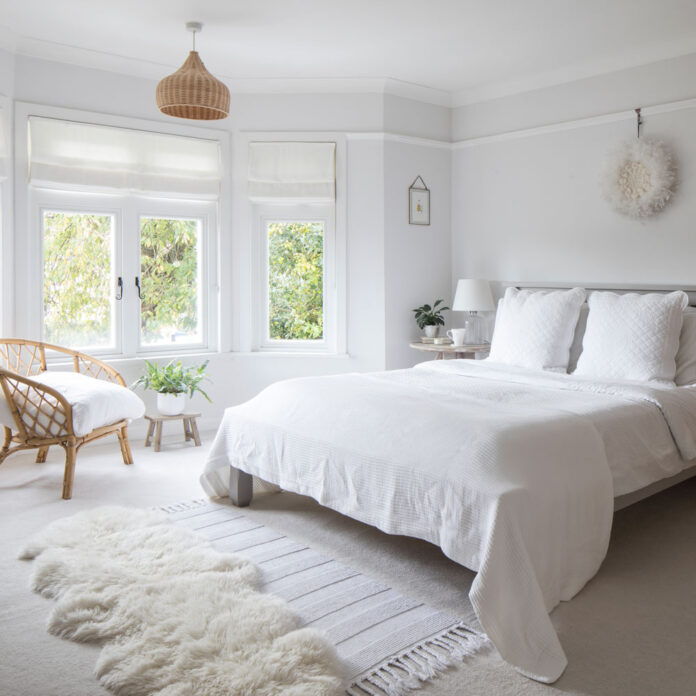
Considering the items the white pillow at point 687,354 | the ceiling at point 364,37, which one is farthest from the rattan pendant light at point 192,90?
the white pillow at point 687,354

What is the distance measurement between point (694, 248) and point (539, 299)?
979mm

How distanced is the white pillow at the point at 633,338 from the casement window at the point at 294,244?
85.9 inches

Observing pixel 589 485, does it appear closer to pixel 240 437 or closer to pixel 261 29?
pixel 240 437

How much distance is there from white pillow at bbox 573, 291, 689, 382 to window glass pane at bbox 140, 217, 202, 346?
2888 mm

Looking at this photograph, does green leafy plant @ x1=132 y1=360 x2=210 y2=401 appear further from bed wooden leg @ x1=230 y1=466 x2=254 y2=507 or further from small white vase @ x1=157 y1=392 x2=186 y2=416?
bed wooden leg @ x1=230 y1=466 x2=254 y2=507

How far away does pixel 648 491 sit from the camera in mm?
3227

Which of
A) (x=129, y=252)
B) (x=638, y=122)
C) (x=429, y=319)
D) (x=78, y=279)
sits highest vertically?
(x=638, y=122)

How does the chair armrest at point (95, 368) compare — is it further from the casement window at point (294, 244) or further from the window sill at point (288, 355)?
the casement window at point (294, 244)

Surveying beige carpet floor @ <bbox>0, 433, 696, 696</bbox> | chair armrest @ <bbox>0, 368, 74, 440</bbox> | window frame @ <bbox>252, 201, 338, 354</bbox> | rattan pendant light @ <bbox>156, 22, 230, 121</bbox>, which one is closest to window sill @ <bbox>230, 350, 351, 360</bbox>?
window frame @ <bbox>252, 201, 338, 354</bbox>

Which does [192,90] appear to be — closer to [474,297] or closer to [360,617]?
[474,297]

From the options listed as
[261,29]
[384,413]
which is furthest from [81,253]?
[384,413]

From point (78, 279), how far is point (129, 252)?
402 millimetres

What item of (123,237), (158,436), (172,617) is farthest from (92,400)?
(172,617)

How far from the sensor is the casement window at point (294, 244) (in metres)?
5.38
